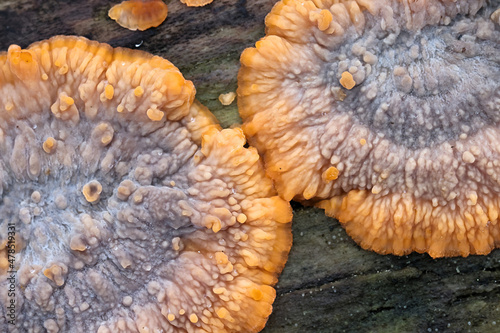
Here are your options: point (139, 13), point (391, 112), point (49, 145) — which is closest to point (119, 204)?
point (49, 145)

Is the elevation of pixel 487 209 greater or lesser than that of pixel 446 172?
lesser

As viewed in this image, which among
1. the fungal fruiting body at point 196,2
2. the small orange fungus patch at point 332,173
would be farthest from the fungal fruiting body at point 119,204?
the fungal fruiting body at point 196,2

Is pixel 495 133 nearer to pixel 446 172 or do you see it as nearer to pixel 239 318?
pixel 446 172

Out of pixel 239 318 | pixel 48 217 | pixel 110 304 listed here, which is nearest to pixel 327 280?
pixel 239 318

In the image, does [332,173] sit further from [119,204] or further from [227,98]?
[119,204]

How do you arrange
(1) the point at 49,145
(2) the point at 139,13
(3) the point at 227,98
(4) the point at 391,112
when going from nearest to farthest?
(1) the point at 49,145 < (4) the point at 391,112 < (2) the point at 139,13 < (3) the point at 227,98

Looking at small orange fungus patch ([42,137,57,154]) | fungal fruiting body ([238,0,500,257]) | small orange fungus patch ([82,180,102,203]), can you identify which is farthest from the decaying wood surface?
small orange fungus patch ([82,180,102,203])

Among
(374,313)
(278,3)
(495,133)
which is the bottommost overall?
(374,313)
